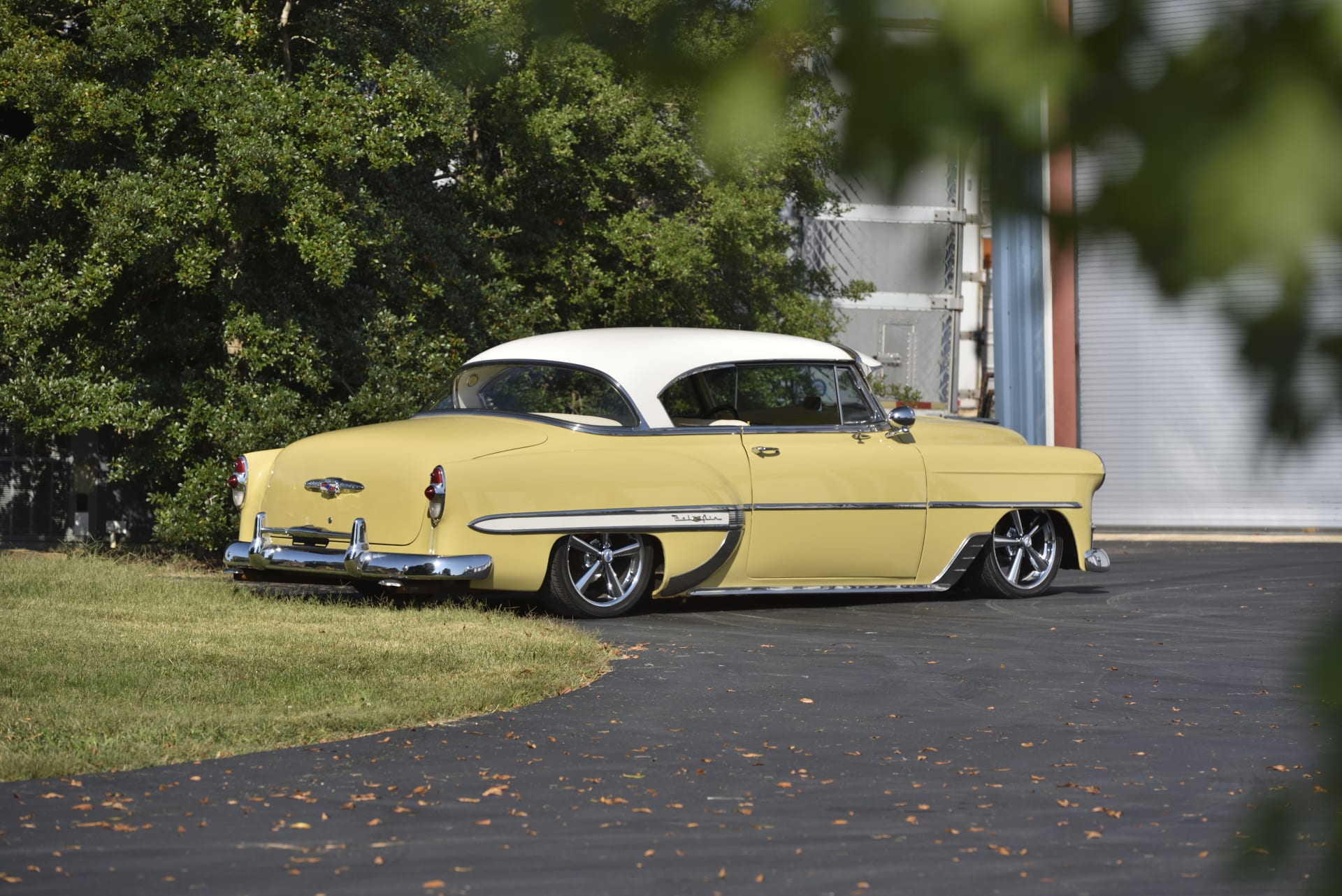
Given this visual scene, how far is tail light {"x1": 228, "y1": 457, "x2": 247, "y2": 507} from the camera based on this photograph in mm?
10359

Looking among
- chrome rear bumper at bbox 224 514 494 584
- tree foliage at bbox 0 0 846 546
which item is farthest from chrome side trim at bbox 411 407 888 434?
tree foliage at bbox 0 0 846 546

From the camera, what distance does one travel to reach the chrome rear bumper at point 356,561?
30.8ft

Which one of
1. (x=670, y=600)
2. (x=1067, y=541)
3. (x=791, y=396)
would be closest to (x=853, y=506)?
(x=791, y=396)

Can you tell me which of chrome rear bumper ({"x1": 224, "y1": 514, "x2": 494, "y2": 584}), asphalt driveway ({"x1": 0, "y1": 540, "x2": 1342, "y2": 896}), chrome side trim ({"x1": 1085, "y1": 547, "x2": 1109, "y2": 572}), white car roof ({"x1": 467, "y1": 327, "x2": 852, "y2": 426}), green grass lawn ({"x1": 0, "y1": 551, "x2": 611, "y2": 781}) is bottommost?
asphalt driveway ({"x1": 0, "y1": 540, "x2": 1342, "y2": 896})

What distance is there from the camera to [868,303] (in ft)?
81.4

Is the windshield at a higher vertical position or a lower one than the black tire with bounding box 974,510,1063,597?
higher

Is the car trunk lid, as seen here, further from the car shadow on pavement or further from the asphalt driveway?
the asphalt driveway

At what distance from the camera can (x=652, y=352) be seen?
1077 cm

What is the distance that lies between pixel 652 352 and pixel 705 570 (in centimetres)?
147

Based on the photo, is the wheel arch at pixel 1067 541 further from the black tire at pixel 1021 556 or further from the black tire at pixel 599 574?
the black tire at pixel 599 574

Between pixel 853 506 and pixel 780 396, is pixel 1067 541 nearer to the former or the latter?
pixel 853 506

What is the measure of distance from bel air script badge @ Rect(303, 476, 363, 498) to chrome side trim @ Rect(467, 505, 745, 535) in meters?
0.78

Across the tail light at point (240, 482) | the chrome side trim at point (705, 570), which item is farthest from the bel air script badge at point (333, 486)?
the chrome side trim at point (705, 570)

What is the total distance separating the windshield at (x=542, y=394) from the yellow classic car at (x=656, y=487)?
0.05ft
